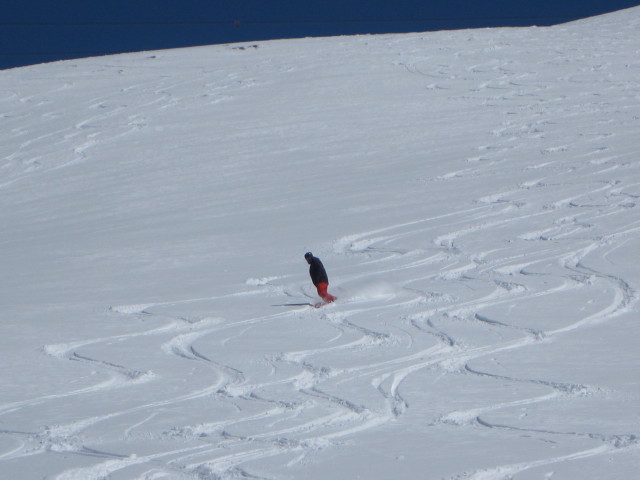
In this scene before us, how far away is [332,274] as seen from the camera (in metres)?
6.89

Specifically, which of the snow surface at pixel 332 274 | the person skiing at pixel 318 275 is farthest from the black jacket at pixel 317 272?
the snow surface at pixel 332 274

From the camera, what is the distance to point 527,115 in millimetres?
12633

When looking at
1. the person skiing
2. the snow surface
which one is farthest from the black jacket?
the snow surface

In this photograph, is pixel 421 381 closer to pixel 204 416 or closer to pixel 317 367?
pixel 317 367

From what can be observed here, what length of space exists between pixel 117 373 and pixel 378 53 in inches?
542

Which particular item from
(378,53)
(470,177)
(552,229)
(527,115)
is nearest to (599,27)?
(378,53)

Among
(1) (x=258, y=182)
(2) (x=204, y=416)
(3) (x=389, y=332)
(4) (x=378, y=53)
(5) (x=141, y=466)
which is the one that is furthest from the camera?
(4) (x=378, y=53)

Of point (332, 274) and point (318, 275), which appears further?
point (332, 274)

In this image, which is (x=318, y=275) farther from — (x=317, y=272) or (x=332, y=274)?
(x=332, y=274)

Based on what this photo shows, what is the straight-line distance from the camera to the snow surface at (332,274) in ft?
12.3

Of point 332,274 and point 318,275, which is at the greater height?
point 318,275

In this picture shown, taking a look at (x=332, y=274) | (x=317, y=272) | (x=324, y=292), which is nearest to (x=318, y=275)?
(x=317, y=272)

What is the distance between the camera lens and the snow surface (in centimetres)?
375

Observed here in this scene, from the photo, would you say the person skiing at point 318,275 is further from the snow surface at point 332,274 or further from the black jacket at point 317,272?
the snow surface at point 332,274
